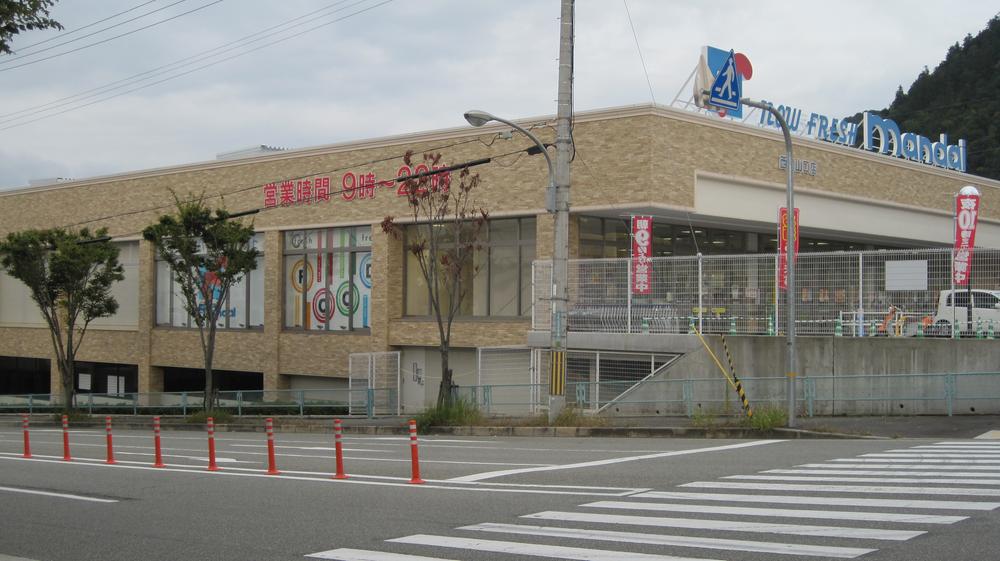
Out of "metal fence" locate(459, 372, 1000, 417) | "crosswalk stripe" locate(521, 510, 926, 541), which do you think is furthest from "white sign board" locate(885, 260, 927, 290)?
"crosswalk stripe" locate(521, 510, 926, 541)

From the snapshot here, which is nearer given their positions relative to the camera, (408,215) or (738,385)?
(738,385)

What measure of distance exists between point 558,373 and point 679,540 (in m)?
13.9

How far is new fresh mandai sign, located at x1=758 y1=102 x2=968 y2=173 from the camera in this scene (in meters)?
35.7

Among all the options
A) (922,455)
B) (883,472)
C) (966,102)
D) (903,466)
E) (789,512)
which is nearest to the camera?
(789,512)

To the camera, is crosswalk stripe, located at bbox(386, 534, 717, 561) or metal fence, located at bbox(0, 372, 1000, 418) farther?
metal fence, located at bbox(0, 372, 1000, 418)

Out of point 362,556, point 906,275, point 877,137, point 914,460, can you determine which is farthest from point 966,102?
point 362,556

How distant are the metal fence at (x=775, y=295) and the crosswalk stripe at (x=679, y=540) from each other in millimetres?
15307

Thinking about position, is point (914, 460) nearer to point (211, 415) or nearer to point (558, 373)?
point (558, 373)

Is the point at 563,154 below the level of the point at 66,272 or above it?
above

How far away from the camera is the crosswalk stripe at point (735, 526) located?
891 cm

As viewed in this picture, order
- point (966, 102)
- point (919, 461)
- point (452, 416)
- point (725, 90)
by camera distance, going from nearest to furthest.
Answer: point (919, 461), point (725, 90), point (452, 416), point (966, 102)

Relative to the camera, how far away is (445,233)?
34.4 meters

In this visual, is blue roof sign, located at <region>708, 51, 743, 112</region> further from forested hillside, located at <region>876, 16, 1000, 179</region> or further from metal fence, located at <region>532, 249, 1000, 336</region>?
forested hillside, located at <region>876, 16, 1000, 179</region>

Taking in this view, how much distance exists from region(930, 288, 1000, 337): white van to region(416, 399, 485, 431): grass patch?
11.0 meters
